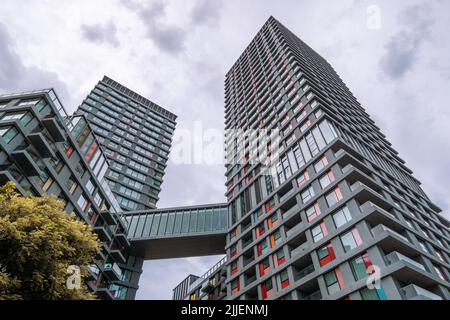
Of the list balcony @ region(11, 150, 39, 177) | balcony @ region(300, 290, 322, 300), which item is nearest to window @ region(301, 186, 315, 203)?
balcony @ region(300, 290, 322, 300)

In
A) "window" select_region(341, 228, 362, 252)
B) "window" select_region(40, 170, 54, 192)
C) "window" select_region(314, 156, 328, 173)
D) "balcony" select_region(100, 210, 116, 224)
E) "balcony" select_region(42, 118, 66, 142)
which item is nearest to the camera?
"window" select_region(341, 228, 362, 252)

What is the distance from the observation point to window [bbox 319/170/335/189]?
3266 centimetres

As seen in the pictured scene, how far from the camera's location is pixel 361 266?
2414 centimetres

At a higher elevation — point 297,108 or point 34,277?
point 297,108

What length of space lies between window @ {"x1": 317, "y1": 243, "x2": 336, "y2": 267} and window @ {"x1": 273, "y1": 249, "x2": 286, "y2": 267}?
4795mm

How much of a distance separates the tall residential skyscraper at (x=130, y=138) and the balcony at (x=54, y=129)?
39162 millimetres

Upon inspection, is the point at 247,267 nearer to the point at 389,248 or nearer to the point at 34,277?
the point at 389,248

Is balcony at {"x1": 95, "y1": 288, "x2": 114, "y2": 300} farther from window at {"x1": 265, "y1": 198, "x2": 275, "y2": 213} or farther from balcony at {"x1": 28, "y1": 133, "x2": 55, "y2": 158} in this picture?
window at {"x1": 265, "y1": 198, "x2": 275, "y2": 213}

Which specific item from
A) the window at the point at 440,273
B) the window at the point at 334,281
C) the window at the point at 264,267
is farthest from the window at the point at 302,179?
the window at the point at 440,273

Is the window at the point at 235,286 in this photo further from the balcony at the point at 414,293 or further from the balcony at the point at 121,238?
the balcony at the point at 414,293

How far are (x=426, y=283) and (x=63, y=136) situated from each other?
111 feet

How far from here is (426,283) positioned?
23.6 metres

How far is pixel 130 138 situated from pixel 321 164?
60236mm
